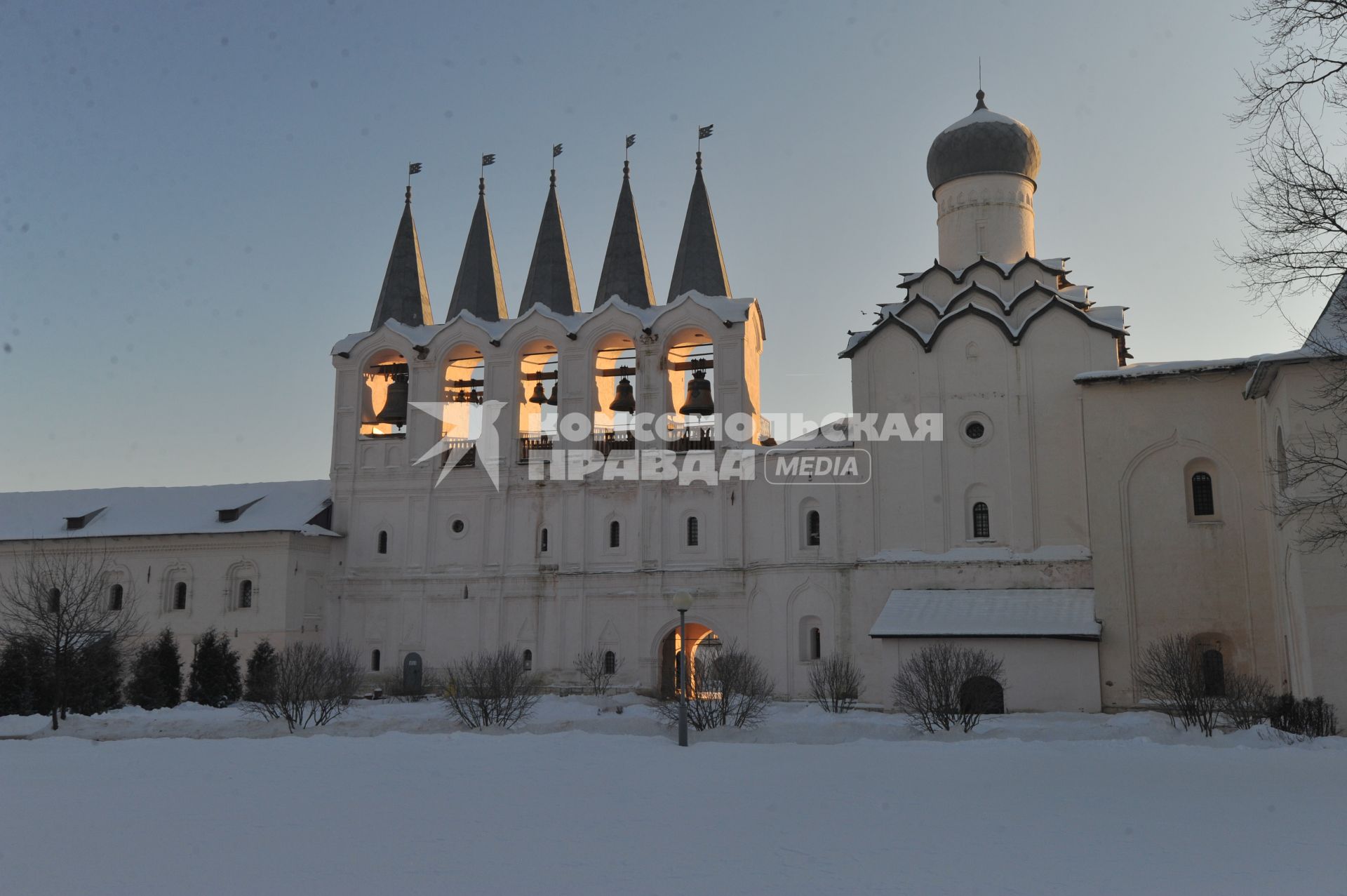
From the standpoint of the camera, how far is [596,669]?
27062 millimetres

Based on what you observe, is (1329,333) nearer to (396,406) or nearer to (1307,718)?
(1307,718)

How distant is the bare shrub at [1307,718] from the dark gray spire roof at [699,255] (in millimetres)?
16518

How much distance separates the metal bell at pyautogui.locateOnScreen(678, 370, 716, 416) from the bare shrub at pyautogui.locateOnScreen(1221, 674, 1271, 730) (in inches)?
523

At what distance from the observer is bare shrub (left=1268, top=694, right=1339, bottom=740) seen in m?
15.8

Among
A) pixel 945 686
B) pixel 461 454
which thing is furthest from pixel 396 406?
pixel 945 686

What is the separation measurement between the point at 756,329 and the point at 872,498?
649 cm

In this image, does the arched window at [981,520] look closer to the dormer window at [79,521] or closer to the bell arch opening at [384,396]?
the bell arch opening at [384,396]

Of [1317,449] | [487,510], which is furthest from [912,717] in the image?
[487,510]

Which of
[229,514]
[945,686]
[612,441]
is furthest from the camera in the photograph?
[229,514]

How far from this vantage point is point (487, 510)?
29156 millimetres

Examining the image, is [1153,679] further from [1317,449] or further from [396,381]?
[396,381]

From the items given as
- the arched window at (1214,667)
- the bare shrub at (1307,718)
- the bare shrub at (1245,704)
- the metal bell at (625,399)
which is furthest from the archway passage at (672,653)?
the bare shrub at (1307,718)

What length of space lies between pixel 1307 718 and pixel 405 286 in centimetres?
2458

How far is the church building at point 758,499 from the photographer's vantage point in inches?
842
